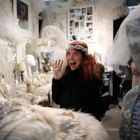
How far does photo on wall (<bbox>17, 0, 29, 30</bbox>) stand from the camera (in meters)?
3.89

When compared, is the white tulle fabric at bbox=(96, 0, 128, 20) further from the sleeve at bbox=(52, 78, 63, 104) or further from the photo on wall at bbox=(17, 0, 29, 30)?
the sleeve at bbox=(52, 78, 63, 104)

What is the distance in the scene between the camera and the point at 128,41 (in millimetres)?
1016

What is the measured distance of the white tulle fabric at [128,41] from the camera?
3.19 ft

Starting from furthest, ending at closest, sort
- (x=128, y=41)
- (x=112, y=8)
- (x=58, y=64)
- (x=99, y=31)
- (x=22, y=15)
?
(x=99, y=31) → (x=112, y=8) → (x=22, y=15) → (x=58, y=64) → (x=128, y=41)

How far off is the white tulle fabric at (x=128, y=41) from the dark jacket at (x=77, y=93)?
384mm

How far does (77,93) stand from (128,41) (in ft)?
2.29

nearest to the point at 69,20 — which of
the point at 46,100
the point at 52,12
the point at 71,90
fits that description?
the point at 52,12

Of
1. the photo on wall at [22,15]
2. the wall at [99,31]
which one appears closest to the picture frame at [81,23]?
the wall at [99,31]

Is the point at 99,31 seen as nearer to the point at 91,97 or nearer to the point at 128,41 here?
the point at 91,97

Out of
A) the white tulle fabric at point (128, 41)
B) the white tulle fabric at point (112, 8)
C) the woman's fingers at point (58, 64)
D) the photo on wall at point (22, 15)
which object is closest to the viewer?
the white tulle fabric at point (128, 41)

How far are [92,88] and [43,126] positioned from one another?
106 centimetres

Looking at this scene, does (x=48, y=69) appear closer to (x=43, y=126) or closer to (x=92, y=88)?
(x=92, y=88)

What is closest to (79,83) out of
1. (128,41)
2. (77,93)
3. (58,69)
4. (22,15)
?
(77,93)

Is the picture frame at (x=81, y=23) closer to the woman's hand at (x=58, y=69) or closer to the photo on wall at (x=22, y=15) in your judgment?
the photo on wall at (x=22, y=15)
